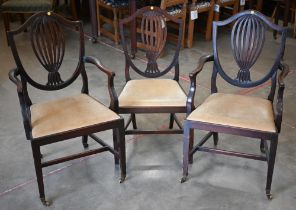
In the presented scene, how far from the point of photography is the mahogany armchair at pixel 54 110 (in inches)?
76.8

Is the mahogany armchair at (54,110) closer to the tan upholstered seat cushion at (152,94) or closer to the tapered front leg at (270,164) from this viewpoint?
the tan upholstered seat cushion at (152,94)

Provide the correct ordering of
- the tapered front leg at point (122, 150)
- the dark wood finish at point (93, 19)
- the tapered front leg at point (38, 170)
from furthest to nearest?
1. the dark wood finish at point (93, 19)
2. the tapered front leg at point (122, 150)
3. the tapered front leg at point (38, 170)

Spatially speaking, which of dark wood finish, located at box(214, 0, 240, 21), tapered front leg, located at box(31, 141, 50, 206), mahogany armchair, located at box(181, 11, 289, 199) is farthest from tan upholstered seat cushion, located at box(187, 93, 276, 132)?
dark wood finish, located at box(214, 0, 240, 21)

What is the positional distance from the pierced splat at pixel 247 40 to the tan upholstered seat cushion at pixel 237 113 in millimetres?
197

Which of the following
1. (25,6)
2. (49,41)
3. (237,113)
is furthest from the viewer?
(25,6)

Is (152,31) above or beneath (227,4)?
above

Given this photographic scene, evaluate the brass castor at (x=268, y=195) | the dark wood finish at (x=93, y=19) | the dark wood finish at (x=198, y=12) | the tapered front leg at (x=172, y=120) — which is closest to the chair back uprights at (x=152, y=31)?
the tapered front leg at (x=172, y=120)

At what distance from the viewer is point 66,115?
6.77 ft

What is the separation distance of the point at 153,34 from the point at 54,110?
31.6 inches

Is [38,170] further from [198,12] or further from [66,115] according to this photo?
[198,12]

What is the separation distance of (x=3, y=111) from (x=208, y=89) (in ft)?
5.61

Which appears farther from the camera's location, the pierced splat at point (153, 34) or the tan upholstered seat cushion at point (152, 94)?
the pierced splat at point (153, 34)

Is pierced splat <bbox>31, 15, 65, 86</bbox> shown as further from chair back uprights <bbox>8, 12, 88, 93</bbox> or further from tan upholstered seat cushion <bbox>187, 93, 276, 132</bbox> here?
tan upholstered seat cushion <bbox>187, 93, 276, 132</bbox>

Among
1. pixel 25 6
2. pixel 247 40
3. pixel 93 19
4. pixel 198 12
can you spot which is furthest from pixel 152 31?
pixel 25 6
